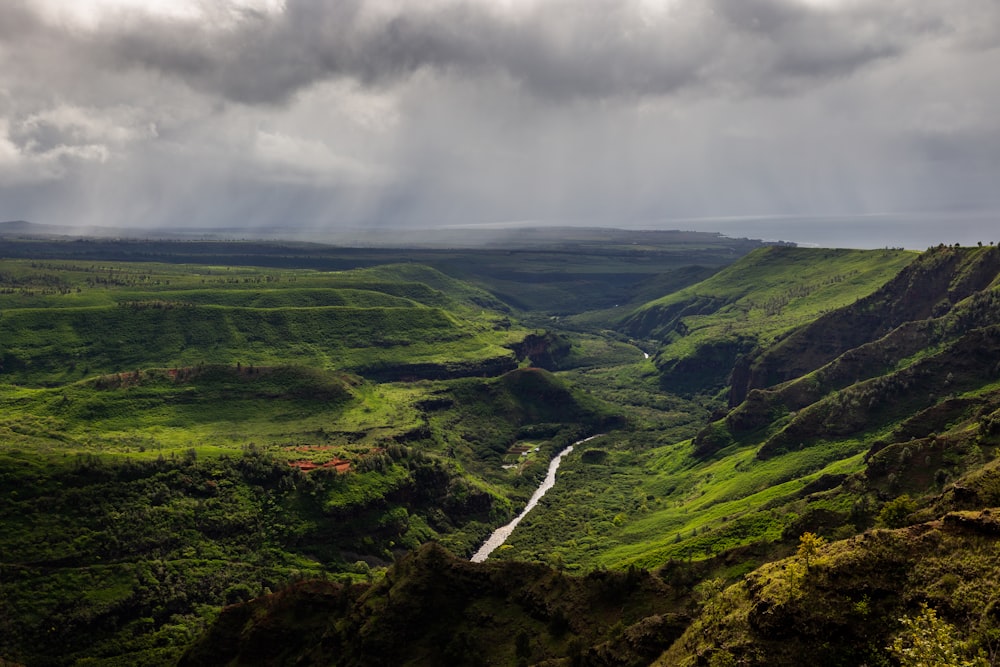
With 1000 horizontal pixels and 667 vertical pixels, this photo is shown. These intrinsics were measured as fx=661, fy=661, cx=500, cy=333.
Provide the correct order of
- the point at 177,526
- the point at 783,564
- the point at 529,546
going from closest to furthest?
the point at 783,564 < the point at 177,526 < the point at 529,546

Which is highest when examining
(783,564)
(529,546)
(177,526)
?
(783,564)

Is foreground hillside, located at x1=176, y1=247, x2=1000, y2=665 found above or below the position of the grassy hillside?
above

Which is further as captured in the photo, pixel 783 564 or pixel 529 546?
pixel 529 546

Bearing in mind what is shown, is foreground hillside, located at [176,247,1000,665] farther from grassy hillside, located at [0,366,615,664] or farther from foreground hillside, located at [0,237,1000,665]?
grassy hillside, located at [0,366,615,664]

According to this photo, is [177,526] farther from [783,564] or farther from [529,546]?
[783,564]

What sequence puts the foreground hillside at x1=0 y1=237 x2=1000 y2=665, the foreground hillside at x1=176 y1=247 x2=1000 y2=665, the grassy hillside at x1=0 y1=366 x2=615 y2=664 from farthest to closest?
the grassy hillside at x1=0 y1=366 x2=615 y2=664, the foreground hillside at x1=0 y1=237 x2=1000 y2=665, the foreground hillside at x1=176 y1=247 x2=1000 y2=665

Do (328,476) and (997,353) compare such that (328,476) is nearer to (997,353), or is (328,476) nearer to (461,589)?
(461,589)

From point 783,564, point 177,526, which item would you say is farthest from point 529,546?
point 783,564

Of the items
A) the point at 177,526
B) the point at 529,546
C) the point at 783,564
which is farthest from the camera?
the point at 529,546

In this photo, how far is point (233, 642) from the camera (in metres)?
87.2

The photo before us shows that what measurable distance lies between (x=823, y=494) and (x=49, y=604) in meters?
133

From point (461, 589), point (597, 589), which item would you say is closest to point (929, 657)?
point (597, 589)

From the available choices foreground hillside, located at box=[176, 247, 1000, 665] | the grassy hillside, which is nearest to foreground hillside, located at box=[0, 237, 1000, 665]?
foreground hillside, located at box=[176, 247, 1000, 665]

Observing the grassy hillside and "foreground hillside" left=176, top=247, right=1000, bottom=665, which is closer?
"foreground hillside" left=176, top=247, right=1000, bottom=665
